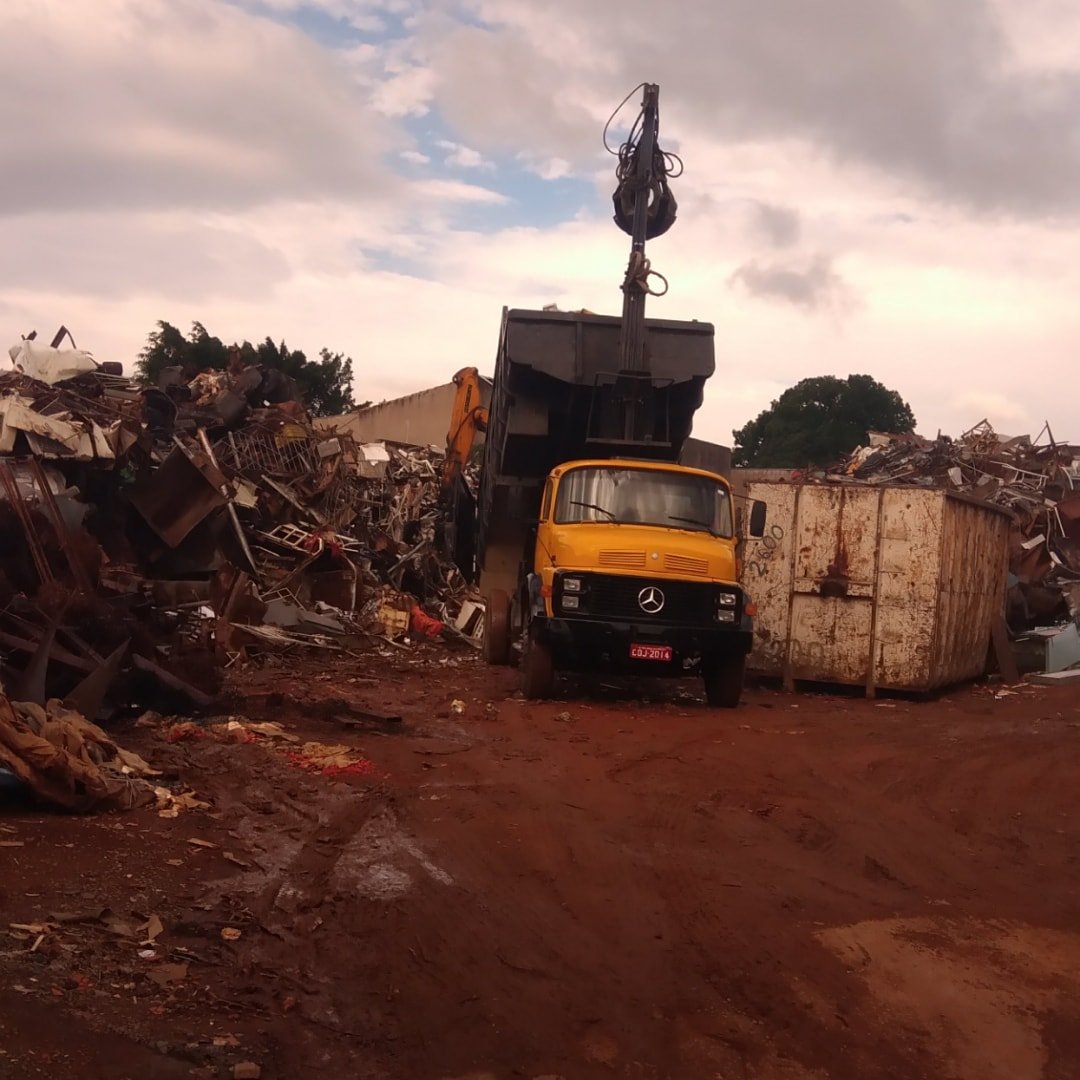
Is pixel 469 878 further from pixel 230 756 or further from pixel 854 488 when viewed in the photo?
pixel 854 488

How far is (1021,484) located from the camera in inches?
953

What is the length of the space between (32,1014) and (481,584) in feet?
40.4

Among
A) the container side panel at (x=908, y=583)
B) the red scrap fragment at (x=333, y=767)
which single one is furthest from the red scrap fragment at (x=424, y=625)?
the red scrap fragment at (x=333, y=767)

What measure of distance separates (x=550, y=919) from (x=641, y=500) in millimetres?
7264

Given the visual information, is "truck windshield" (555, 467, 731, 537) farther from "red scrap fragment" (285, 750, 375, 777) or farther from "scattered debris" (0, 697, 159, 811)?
"scattered debris" (0, 697, 159, 811)

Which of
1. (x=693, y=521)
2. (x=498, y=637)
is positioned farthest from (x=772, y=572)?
(x=498, y=637)

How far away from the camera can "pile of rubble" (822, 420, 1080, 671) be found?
19219 millimetres

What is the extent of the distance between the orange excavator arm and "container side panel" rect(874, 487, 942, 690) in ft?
21.5

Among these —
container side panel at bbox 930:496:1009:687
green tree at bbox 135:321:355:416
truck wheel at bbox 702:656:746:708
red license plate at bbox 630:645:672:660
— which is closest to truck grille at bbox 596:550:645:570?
red license plate at bbox 630:645:672:660

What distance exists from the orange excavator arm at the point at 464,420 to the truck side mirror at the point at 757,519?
20.1 ft

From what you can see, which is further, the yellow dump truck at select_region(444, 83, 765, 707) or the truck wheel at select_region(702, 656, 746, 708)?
the truck wheel at select_region(702, 656, 746, 708)

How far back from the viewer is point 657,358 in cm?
1316

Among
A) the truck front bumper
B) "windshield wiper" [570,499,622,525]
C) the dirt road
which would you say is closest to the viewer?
the dirt road

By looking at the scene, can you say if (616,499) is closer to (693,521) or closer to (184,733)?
(693,521)
